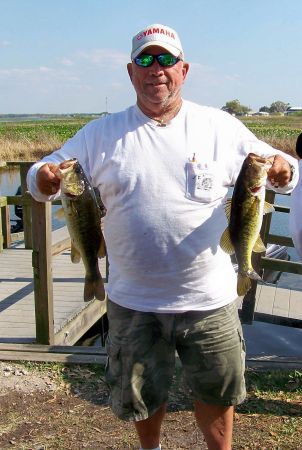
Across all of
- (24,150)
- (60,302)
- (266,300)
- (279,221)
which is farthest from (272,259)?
(24,150)

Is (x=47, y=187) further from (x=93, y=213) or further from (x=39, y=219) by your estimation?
(x=39, y=219)

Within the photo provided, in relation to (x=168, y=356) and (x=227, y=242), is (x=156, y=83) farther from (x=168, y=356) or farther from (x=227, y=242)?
(x=168, y=356)

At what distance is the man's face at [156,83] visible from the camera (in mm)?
2510

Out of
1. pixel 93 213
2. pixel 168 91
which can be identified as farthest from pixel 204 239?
pixel 168 91

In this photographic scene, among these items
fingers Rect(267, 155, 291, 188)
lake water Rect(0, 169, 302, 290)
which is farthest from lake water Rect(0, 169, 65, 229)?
fingers Rect(267, 155, 291, 188)

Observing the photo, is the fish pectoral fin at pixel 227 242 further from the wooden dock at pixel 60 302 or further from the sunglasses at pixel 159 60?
the wooden dock at pixel 60 302

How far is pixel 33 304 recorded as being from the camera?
626 centimetres

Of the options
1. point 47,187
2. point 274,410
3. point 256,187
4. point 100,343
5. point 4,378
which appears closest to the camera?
point 256,187

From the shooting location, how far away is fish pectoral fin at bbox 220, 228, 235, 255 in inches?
100

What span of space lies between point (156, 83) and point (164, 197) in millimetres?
572

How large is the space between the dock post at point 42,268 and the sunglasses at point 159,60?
1.98 m

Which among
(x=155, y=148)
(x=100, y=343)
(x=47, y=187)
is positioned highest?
(x=155, y=148)

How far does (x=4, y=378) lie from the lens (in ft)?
13.7

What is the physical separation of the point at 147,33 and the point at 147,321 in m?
1.48
